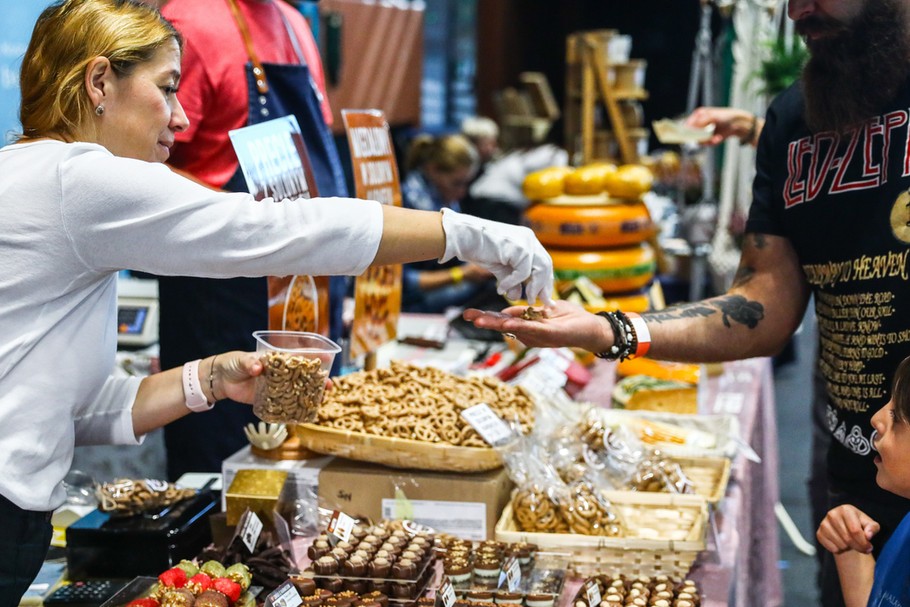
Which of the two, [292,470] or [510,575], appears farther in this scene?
[292,470]

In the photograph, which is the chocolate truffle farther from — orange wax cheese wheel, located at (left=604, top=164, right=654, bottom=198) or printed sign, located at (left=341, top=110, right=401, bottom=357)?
orange wax cheese wheel, located at (left=604, top=164, right=654, bottom=198)

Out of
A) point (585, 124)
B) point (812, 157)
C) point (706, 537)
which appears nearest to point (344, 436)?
point (706, 537)

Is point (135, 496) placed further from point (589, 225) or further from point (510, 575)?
point (589, 225)

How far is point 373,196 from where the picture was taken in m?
2.55

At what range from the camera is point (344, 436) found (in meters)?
2.03

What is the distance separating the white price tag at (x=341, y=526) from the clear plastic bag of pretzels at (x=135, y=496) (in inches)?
13.5

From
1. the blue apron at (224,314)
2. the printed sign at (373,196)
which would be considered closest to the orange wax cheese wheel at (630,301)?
Answer: the printed sign at (373,196)

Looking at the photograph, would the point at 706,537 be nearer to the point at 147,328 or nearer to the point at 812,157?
the point at 812,157

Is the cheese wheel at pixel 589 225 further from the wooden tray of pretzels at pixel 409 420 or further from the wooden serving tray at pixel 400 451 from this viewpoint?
the wooden serving tray at pixel 400 451

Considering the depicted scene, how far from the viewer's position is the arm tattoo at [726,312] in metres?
2.02

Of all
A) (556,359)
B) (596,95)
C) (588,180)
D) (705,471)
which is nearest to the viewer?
(705,471)

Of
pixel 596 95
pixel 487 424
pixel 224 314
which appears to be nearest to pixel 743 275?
pixel 487 424

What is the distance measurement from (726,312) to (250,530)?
998mm

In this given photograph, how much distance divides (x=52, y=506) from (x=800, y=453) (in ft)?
16.7
